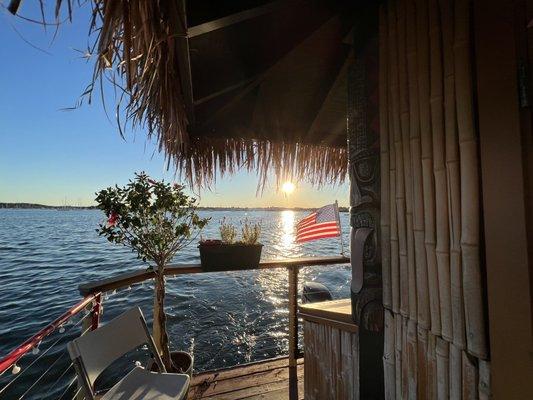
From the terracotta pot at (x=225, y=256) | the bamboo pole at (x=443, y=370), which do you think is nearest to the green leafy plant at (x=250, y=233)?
the terracotta pot at (x=225, y=256)

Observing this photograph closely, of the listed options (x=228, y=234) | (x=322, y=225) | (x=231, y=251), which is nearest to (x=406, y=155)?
(x=231, y=251)

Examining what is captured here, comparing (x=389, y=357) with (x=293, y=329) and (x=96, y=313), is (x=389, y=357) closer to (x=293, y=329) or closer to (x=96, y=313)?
(x=293, y=329)

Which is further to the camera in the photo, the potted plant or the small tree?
the potted plant

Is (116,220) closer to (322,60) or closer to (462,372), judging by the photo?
(322,60)

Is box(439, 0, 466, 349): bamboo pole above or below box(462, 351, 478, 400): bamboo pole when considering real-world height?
above

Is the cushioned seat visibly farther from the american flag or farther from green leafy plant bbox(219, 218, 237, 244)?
the american flag

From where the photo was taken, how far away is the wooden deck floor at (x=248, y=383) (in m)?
2.49

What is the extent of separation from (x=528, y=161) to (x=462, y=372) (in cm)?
76

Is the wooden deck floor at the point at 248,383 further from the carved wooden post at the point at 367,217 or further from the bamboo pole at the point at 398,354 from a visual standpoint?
the bamboo pole at the point at 398,354

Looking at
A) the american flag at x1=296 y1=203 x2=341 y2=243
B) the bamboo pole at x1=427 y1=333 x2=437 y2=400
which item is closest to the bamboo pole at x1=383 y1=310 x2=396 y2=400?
the bamboo pole at x1=427 y1=333 x2=437 y2=400

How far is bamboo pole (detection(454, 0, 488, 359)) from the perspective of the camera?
1.02 meters

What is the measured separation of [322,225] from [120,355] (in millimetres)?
3332

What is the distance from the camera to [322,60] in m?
2.24

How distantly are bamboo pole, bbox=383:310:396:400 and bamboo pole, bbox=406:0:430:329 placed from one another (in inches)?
9.8
